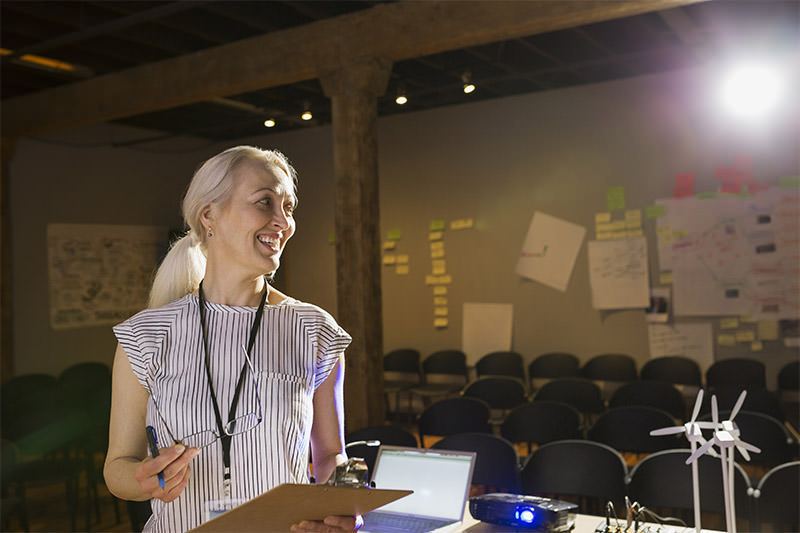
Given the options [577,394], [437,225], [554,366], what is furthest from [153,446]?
[437,225]

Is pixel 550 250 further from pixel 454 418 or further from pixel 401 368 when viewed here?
pixel 454 418

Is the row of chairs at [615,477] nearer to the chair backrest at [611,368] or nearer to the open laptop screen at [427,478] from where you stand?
the open laptop screen at [427,478]

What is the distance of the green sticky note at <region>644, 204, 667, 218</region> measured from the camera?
6996mm

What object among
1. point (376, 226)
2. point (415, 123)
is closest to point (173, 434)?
point (376, 226)

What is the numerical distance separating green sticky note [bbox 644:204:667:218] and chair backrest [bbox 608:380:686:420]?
214cm

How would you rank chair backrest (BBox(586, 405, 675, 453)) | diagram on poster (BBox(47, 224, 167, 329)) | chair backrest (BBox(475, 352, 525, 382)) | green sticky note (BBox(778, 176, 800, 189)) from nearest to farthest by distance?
chair backrest (BBox(586, 405, 675, 453)) → green sticky note (BBox(778, 176, 800, 189)) → chair backrest (BBox(475, 352, 525, 382)) → diagram on poster (BBox(47, 224, 167, 329))

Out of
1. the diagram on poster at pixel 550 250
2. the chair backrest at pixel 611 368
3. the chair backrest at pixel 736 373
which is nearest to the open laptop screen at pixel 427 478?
the chair backrest at pixel 736 373

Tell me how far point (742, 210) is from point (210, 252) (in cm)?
615

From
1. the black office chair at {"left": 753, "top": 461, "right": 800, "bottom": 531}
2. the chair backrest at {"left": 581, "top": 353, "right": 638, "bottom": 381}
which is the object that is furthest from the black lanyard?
the chair backrest at {"left": 581, "top": 353, "right": 638, "bottom": 381}

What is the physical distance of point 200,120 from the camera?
340 inches

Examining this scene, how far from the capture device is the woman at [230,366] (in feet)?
5.15

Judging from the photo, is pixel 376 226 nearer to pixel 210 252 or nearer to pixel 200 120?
pixel 210 252

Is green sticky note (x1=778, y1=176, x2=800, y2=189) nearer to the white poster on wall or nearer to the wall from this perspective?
the wall

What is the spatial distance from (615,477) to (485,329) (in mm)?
4457
